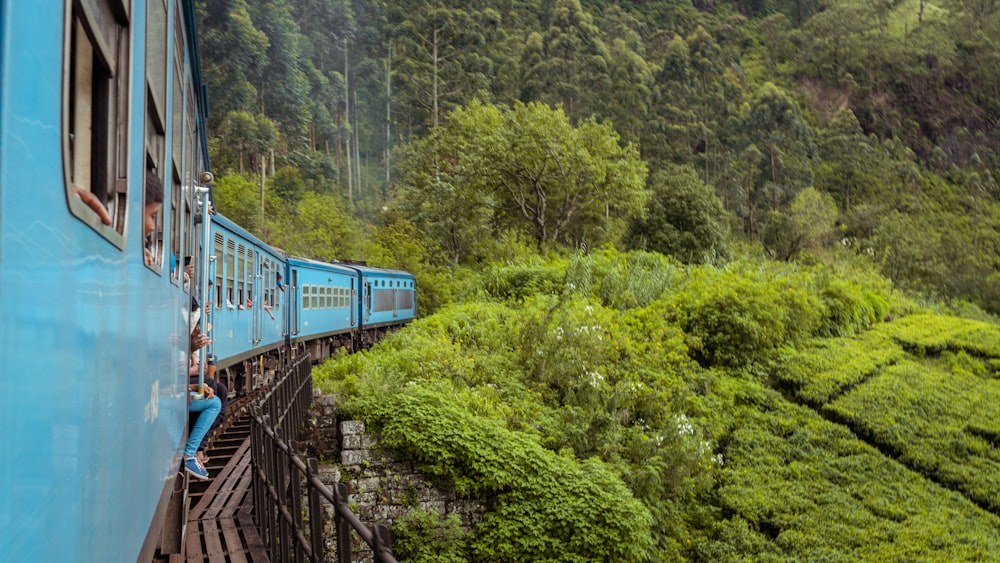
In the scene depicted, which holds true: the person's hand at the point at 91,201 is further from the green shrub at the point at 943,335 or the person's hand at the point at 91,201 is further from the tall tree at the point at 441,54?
the tall tree at the point at 441,54

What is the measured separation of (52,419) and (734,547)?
10940 millimetres

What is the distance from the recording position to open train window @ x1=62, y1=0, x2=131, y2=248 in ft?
4.42

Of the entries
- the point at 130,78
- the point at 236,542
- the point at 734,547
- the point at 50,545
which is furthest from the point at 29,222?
the point at 734,547

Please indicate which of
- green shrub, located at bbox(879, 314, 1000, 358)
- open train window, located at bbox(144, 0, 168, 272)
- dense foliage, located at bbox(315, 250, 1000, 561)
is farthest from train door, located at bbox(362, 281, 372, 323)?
open train window, located at bbox(144, 0, 168, 272)

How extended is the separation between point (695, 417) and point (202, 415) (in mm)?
10516

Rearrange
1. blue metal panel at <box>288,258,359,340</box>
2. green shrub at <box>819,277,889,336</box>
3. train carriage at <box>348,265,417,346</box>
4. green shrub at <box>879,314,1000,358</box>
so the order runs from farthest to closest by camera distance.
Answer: train carriage at <box>348,265,417,346</box> → green shrub at <box>819,277,889,336</box> → green shrub at <box>879,314,1000,358</box> → blue metal panel at <box>288,258,359,340</box>

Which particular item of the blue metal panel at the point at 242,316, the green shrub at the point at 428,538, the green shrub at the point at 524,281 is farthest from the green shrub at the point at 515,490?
the green shrub at the point at 524,281

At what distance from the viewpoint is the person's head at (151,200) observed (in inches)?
94.2

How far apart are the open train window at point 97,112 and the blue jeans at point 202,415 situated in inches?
143

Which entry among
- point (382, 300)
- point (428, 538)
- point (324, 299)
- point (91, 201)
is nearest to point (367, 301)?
point (382, 300)

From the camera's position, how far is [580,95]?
53.3 metres

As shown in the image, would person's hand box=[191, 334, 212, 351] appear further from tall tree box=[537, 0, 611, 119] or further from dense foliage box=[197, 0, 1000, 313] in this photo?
tall tree box=[537, 0, 611, 119]

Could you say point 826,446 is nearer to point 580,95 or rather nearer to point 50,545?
point 50,545

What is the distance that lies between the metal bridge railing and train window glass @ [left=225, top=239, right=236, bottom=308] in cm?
216
